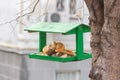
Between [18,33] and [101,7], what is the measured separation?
5.26 metres

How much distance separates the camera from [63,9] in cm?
830

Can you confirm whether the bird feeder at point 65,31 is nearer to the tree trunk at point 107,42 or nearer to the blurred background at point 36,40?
the tree trunk at point 107,42

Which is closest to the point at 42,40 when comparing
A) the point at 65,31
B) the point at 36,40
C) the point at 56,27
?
the point at 56,27

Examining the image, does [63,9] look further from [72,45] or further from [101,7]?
[101,7]

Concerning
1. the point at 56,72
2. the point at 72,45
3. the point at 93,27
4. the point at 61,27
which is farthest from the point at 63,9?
the point at 93,27

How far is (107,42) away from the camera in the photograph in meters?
3.11

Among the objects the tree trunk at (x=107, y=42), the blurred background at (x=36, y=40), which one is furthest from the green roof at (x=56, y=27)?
the blurred background at (x=36, y=40)

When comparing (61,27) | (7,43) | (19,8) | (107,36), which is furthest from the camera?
(7,43)

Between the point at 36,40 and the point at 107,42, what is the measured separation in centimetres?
528

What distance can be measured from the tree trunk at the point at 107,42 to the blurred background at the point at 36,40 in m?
4.88

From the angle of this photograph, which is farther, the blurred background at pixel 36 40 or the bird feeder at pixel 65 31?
the blurred background at pixel 36 40

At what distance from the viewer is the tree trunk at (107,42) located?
306 cm

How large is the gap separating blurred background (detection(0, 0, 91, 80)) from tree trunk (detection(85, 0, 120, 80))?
4877 mm

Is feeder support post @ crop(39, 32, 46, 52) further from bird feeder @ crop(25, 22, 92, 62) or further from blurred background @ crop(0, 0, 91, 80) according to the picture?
blurred background @ crop(0, 0, 91, 80)
